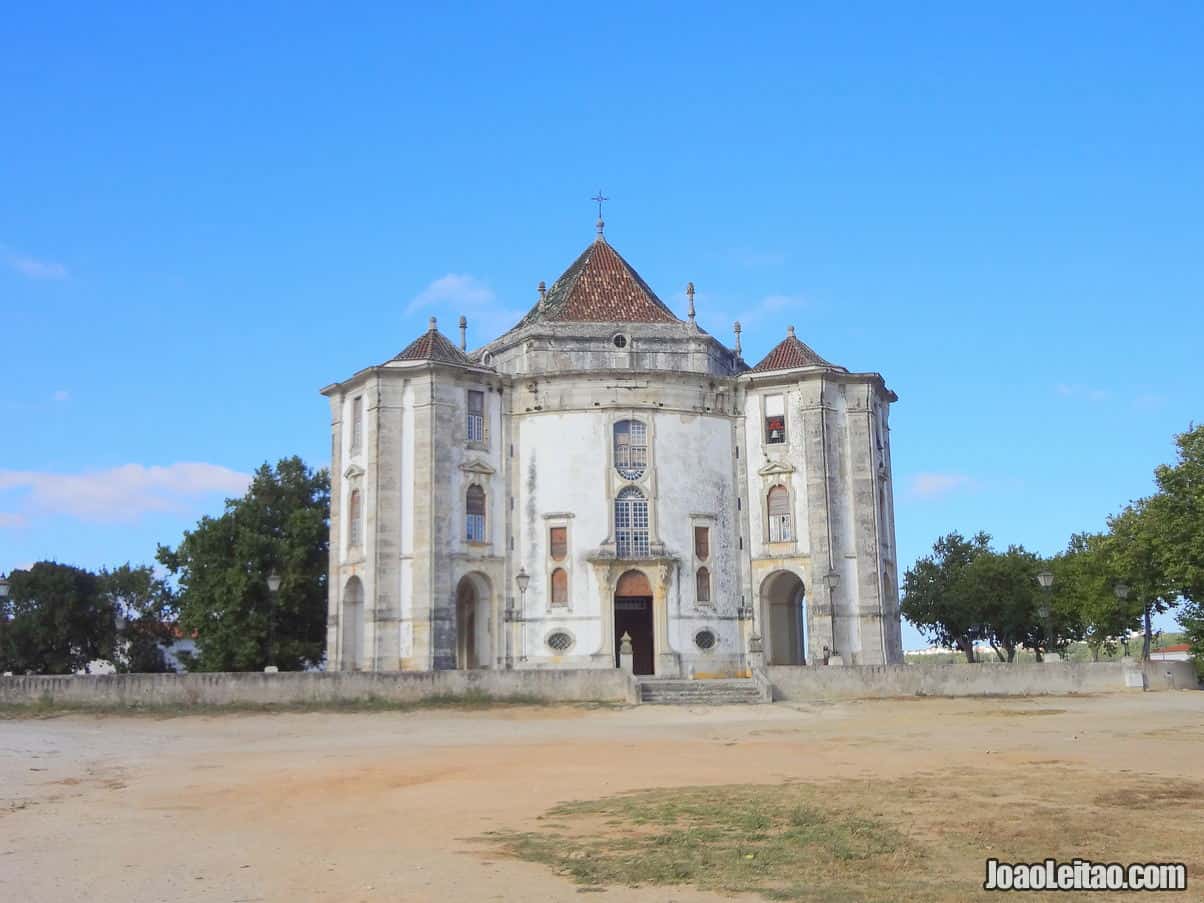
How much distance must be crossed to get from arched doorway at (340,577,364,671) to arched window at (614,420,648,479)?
34.6 feet

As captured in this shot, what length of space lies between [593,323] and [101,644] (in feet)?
107

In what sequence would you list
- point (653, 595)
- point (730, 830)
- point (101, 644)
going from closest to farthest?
point (730, 830) → point (653, 595) → point (101, 644)

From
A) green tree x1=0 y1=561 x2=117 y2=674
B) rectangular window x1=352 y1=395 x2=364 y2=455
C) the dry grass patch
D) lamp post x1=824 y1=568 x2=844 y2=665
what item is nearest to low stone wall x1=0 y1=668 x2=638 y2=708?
lamp post x1=824 y1=568 x2=844 y2=665

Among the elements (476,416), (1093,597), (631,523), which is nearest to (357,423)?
(476,416)

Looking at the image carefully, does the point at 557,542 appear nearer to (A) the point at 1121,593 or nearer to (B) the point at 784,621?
(B) the point at 784,621

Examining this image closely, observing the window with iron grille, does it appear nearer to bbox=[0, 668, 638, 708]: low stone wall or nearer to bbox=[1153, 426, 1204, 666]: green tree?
bbox=[0, 668, 638, 708]: low stone wall

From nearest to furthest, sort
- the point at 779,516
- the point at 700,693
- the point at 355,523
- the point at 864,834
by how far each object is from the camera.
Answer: the point at 864,834 < the point at 700,693 < the point at 355,523 < the point at 779,516

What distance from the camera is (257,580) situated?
160 feet

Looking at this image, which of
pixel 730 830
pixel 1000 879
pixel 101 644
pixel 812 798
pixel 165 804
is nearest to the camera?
pixel 1000 879

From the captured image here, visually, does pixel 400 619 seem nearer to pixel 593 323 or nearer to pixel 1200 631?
pixel 593 323

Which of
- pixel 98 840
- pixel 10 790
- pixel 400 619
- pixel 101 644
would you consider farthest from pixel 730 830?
pixel 101 644

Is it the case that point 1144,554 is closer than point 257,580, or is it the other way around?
point 1144,554

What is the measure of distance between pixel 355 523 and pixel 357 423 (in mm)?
3777

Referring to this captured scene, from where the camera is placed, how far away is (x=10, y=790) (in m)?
19.0
